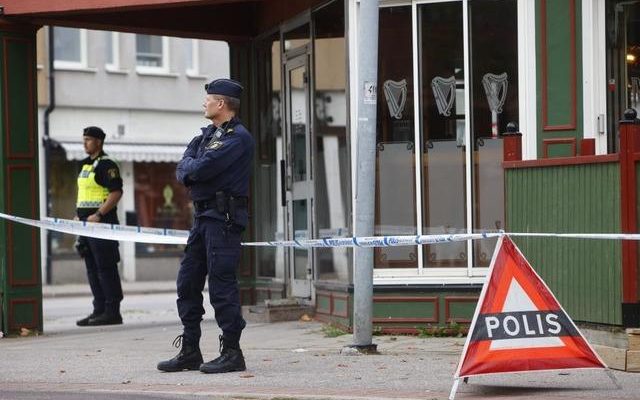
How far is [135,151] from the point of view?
30812 mm

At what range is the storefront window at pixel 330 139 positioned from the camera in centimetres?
1238

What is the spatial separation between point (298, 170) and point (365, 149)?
3.93m

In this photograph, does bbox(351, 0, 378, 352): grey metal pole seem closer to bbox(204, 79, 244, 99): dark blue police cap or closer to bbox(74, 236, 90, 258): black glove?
bbox(204, 79, 244, 99): dark blue police cap

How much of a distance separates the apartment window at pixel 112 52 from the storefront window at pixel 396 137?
2061cm

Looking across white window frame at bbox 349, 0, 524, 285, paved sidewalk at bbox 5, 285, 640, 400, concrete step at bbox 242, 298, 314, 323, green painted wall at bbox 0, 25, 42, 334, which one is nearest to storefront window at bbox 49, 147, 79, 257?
concrete step at bbox 242, 298, 314, 323

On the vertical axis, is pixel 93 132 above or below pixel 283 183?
above

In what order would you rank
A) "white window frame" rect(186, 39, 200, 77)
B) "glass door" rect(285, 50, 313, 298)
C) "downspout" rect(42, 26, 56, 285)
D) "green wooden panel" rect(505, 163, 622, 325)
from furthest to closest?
"white window frame" rect(186, 39, 200, 77), "downspout" rect(42, 26, 56, 285), "glass door" rect(285, 50, 313, 298), "green wooden panel" rect(505, 163, 622, 325)

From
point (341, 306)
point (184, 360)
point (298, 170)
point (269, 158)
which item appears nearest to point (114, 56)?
point (269, 158)

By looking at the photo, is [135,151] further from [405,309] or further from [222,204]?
[222,204]

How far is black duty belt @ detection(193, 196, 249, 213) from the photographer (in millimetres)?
8797

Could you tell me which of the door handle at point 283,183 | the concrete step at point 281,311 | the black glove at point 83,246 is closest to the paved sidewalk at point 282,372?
the concrete step at point 281,311

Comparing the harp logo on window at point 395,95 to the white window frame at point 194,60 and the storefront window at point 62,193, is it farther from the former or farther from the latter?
the white window frame at point 194,60

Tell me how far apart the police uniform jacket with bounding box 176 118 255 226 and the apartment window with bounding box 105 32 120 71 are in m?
23.0

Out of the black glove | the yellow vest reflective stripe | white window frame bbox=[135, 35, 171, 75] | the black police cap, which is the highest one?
white window frame bbox=[135, 35, 171, 75]
